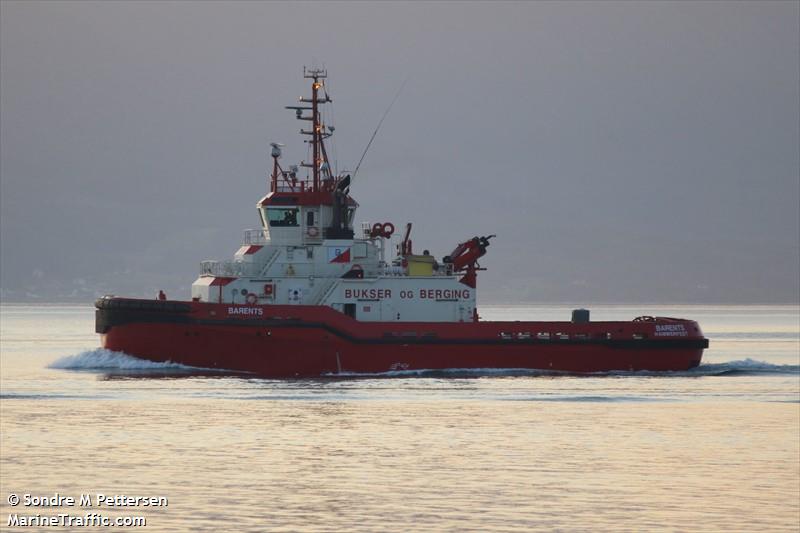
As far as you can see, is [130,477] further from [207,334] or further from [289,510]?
[207,334]

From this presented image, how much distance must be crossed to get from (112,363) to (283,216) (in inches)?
308

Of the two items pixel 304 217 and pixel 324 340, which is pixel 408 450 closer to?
pixel 324 340

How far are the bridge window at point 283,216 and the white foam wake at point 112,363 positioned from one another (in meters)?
6.06

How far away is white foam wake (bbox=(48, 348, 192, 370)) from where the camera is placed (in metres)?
45.5

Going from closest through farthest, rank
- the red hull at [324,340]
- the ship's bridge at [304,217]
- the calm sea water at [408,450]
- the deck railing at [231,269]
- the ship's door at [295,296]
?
the calm sea water at [408,450] → the red hull at [324,340] → the ship's door at [295,296] → the deck railing at [231,269] → the ship's bridge at [304,217]

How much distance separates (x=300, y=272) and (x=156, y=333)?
5.43m

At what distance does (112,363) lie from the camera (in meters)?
46.6

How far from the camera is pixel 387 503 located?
75.8 feet

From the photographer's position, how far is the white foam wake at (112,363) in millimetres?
45469

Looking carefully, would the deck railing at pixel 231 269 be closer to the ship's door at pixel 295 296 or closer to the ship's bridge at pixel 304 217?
the ship's bridge at pixel 304 217

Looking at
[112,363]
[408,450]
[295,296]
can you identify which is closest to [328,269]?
[295,296]

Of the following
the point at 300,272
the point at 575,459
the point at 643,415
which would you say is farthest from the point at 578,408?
the point at 300,272

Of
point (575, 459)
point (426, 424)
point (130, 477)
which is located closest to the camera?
point (130, 477)

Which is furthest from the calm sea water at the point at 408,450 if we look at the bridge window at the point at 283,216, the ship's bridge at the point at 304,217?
the bridge window at the point at 283,216
